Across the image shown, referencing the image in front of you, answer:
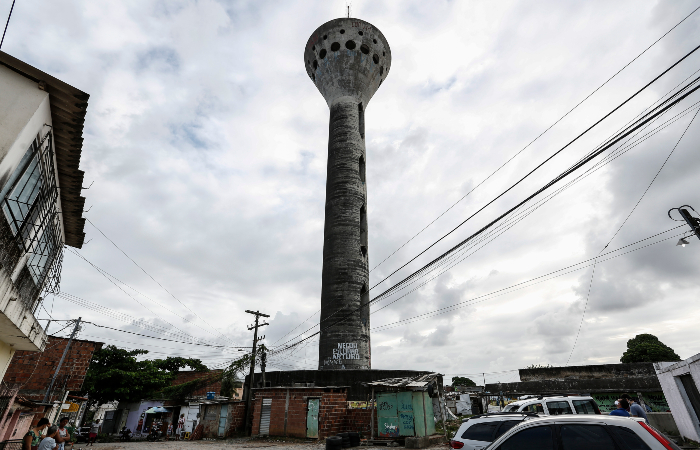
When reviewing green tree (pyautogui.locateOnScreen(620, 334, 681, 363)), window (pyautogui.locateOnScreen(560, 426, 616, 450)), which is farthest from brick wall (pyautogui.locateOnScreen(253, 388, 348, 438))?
green tree (pyautogui.locateOnScreen(620, 334, 681, 363))

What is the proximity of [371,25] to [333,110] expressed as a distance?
9554 millimetres

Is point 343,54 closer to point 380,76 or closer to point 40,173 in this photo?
point 380,76

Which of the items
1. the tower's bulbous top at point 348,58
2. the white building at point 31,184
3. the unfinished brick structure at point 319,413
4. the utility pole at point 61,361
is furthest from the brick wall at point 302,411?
the tower's bulbous top at point 348,58

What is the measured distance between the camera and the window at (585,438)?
4.21m

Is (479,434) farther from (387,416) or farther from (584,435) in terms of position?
(387,416)

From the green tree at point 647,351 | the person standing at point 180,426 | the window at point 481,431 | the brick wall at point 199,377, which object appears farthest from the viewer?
the green tree at point 647,351

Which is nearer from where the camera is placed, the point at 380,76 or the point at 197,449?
the point at 197,449

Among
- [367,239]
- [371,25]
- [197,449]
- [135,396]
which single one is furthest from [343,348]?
[371,25]

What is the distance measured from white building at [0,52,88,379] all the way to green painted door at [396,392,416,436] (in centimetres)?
1274

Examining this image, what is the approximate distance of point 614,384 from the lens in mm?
24672

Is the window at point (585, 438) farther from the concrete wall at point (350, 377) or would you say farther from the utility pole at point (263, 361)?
the utility pole at point (263, 361)

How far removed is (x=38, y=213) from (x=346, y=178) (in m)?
22.6

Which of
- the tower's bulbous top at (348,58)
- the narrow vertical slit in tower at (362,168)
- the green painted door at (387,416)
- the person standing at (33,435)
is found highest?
Result: the tower's bulbous top at (348,58)

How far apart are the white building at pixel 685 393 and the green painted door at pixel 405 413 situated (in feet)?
30.0
